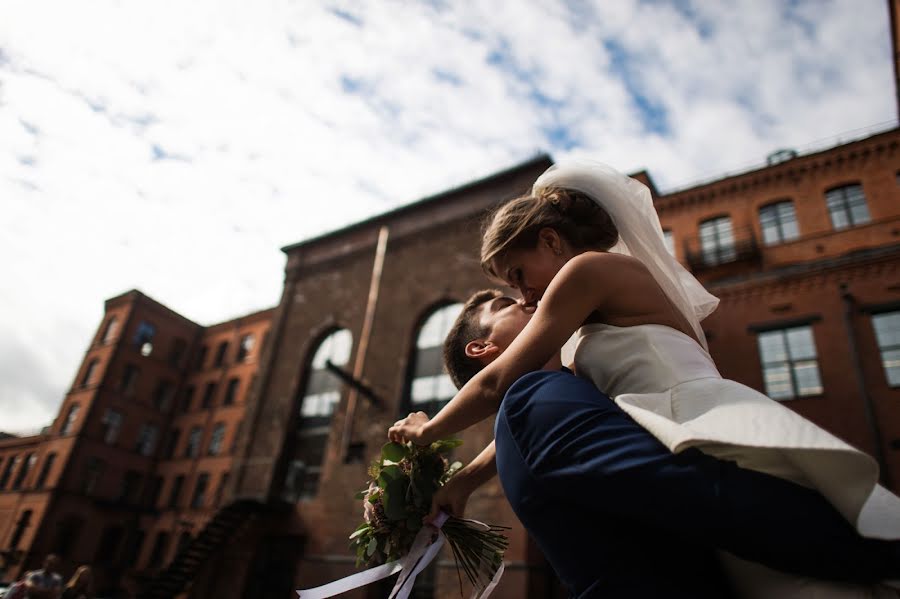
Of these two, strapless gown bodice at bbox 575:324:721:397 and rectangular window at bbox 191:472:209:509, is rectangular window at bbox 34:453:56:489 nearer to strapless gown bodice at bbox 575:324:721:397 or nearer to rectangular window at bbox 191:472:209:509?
rectangular window at bbox 191:472:209:509

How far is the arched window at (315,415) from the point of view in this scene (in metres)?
15.2

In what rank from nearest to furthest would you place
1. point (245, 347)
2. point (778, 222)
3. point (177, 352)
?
point (778, 222) → point (245, 347) → point (177, 352)

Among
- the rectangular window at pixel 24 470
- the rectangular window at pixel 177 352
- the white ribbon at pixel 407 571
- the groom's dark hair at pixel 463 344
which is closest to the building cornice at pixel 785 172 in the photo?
the groom's dark hair at pixel 463 344

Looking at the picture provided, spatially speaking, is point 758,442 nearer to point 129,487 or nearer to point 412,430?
point 412,430

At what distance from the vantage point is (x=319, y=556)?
43.7 ft

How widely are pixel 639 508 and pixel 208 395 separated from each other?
40.0 m

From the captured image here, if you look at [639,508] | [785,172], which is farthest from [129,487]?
[639,508]

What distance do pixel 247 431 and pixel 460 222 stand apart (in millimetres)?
9629

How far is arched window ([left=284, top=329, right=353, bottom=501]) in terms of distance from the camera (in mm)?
15164

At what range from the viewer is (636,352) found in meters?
1.67

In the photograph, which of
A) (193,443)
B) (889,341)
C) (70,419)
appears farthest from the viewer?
(193,443)

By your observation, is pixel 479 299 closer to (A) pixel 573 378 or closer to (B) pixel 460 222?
(A) pixel 573 378

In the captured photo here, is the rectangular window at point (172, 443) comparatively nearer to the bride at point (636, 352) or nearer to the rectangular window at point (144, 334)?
the rectangular window at point (144, 334)

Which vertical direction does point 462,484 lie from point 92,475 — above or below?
below
